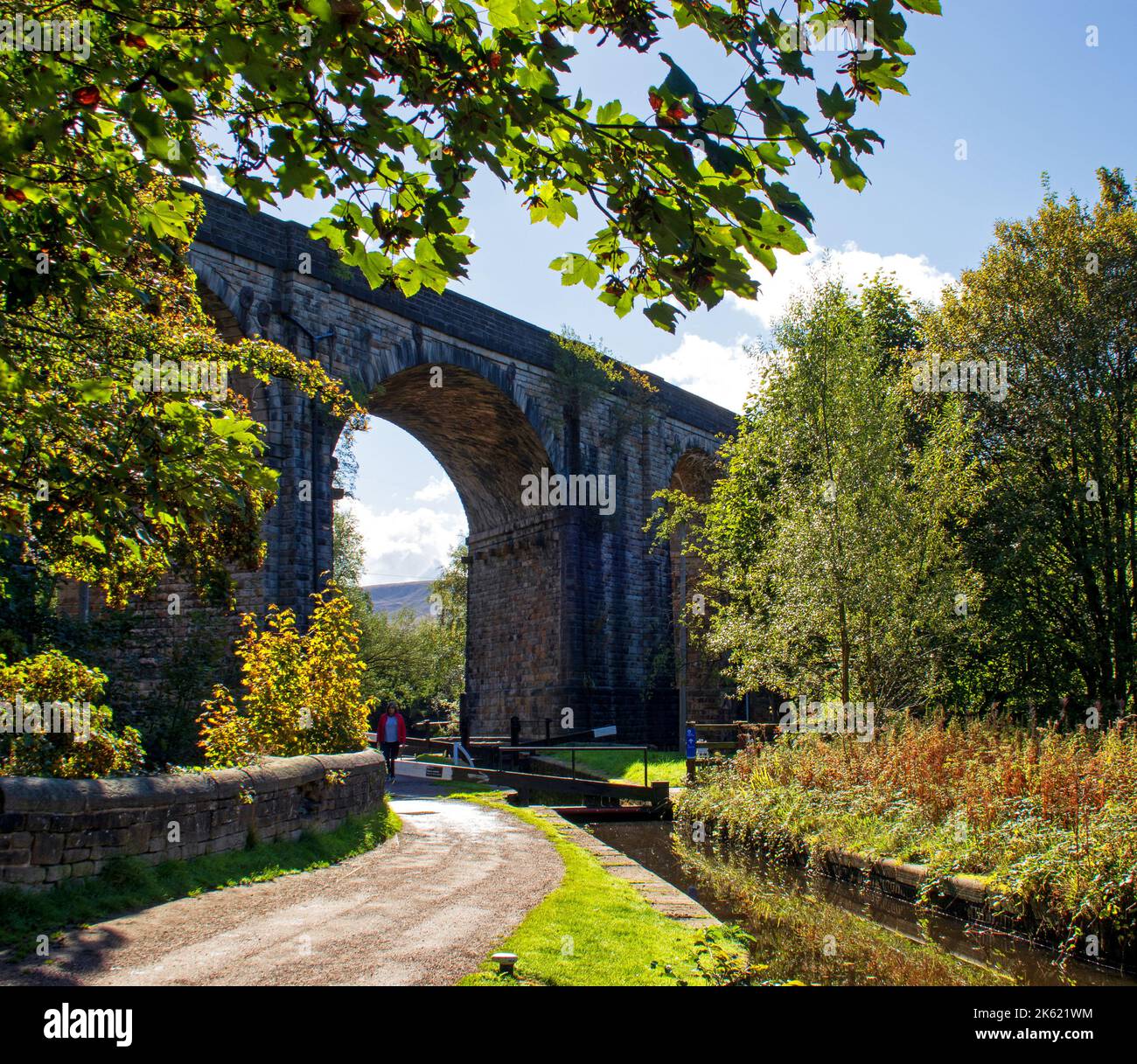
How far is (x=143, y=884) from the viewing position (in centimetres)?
619

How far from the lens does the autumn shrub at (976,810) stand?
7086 millimetres

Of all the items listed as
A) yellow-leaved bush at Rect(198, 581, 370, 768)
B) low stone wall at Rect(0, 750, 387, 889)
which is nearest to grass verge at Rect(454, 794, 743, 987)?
low stone wall at Rect(0, 750, 387, 889)

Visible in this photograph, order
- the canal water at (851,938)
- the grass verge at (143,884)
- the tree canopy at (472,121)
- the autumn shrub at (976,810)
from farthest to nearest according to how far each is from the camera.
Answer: the autumn shrub at (976,810) → the canal water at (851,938) → the grass verge at (143,884) → the tree canopy at (472,121)

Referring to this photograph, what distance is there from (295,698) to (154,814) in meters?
3.29

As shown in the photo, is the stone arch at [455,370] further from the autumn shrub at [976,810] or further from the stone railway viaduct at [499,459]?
the autumn shrub at [976,810]

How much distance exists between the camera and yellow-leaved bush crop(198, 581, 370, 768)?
9.25m

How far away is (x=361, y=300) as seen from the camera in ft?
66.8

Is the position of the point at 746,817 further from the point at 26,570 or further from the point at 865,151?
the point at 865,151

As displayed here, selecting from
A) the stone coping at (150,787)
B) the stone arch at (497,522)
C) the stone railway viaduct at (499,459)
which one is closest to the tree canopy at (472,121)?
the stone coping at (150,787)

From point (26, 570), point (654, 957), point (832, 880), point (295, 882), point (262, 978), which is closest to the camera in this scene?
point (262, 978)

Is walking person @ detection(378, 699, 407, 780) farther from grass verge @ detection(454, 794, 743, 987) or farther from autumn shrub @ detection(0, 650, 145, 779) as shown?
grass verge @ detection(454, 794, 743, 987)

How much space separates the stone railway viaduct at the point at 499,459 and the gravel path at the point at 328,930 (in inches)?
419

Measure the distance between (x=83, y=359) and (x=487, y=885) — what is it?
4.89m
